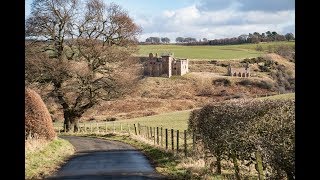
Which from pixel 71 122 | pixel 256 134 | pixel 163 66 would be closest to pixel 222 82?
pixel 163 66

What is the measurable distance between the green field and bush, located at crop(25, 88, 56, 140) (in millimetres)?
88025

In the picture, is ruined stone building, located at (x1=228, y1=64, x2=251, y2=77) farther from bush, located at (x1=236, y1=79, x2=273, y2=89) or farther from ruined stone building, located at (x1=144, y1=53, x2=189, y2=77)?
ruined stone building, located at (x1=144, y1=53, x2=189, y2=77)

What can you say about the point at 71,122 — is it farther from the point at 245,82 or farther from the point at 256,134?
the point at 245,82

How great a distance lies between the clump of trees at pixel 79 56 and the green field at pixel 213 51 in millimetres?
70292

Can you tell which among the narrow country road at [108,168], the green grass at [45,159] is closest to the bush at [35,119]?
the green grass at [45,159]

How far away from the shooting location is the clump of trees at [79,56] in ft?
131

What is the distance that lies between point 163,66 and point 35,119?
7885 centimetres

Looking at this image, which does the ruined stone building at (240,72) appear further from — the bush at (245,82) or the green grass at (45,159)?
the green grass at (45,159)

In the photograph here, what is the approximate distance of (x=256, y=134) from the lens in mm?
11031

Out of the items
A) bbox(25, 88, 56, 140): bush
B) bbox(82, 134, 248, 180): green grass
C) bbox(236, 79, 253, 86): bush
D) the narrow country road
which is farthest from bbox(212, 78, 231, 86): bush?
the narrow country road
